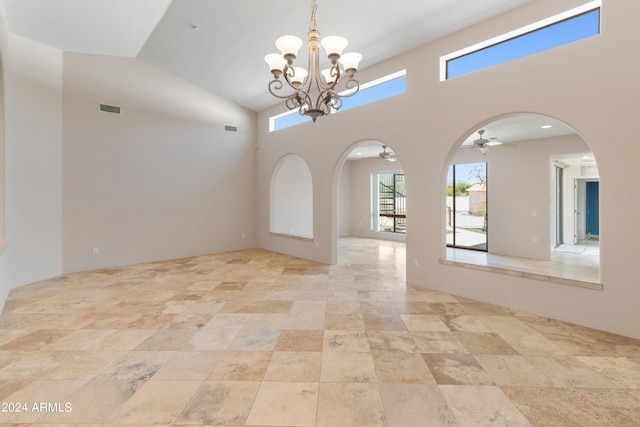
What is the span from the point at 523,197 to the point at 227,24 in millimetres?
7305

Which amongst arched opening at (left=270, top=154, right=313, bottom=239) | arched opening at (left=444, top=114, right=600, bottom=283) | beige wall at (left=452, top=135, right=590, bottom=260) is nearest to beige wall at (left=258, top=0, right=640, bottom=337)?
arched opening at (left=444, top=114, right=600, bottom=283)

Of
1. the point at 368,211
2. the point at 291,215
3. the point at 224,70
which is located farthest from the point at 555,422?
the point at 368,211

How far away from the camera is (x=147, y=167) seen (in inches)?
236

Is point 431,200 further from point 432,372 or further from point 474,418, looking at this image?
point 474,418

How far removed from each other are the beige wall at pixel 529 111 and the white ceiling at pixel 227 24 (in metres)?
0.41

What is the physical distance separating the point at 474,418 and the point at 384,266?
161 inches

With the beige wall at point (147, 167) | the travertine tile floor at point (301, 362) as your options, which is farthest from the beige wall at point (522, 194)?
the beige wall at point (147, 167)

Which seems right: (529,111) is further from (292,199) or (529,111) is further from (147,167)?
(147,167)

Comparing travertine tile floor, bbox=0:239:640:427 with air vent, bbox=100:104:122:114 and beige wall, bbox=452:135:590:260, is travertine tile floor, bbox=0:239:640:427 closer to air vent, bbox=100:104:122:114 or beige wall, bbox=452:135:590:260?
air vent, bbox=100:104:122:114

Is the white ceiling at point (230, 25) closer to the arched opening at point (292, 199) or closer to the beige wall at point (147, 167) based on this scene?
the beige wall at point (147, 167)

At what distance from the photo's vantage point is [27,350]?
253 centimetres

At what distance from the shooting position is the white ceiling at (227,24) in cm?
370

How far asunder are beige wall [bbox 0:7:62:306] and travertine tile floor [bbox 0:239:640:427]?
79 centimetres

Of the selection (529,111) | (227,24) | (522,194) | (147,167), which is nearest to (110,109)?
(147,167)
